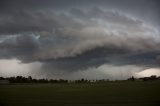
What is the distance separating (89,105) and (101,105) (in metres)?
1.76

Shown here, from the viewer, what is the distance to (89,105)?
41.9 m

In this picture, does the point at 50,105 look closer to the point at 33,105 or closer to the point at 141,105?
the point at 33,105

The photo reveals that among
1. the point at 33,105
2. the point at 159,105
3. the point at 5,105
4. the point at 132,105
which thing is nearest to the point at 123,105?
the point at 132,105

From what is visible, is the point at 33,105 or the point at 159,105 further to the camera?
the point at 33,105

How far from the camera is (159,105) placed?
39781mm

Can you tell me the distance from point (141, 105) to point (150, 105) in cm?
114

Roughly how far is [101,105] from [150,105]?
250 inches

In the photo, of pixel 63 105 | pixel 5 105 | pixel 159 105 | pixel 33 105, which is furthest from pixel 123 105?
pixel 5 105

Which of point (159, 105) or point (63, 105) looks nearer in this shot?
point (159, 105)

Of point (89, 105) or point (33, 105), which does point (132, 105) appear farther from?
point (33, 105)

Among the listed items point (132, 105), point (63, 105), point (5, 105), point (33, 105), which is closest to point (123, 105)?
point (132, 105)

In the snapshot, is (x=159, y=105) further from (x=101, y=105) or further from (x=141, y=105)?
(x=101, y=105)

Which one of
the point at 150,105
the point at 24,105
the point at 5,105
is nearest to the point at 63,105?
the point at 24,105

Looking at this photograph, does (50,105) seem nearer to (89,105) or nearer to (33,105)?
(33,105)
